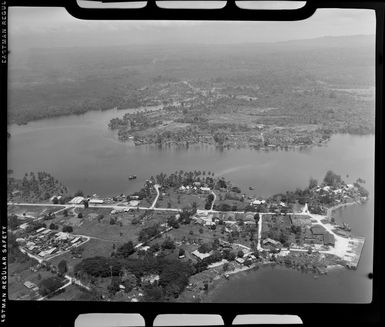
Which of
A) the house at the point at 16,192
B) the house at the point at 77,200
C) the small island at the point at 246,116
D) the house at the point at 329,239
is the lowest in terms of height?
the house at the point at 329,239

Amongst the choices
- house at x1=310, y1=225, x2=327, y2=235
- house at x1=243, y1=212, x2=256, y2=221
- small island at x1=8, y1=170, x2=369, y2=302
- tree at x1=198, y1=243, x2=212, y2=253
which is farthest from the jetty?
tree at x1=198, y1=243, x2=212, y2=253

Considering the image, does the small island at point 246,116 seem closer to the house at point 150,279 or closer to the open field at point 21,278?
the house at point 150,279

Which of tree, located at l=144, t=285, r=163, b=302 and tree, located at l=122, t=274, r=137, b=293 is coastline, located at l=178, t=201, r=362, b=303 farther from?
tree, located at l=122, t=274, r=137, b=293

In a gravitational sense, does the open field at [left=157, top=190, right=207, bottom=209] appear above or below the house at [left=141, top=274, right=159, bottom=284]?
above

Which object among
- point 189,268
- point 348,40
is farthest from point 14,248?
point 348,40

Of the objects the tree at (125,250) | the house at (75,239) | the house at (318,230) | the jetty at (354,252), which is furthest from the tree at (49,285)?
the jetty at (354,252)

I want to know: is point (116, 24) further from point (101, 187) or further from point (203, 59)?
point (101, 187)

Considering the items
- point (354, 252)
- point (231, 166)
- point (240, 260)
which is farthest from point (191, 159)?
point (354, 252)

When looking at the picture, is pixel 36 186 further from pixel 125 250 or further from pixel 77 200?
pixel 125 250
